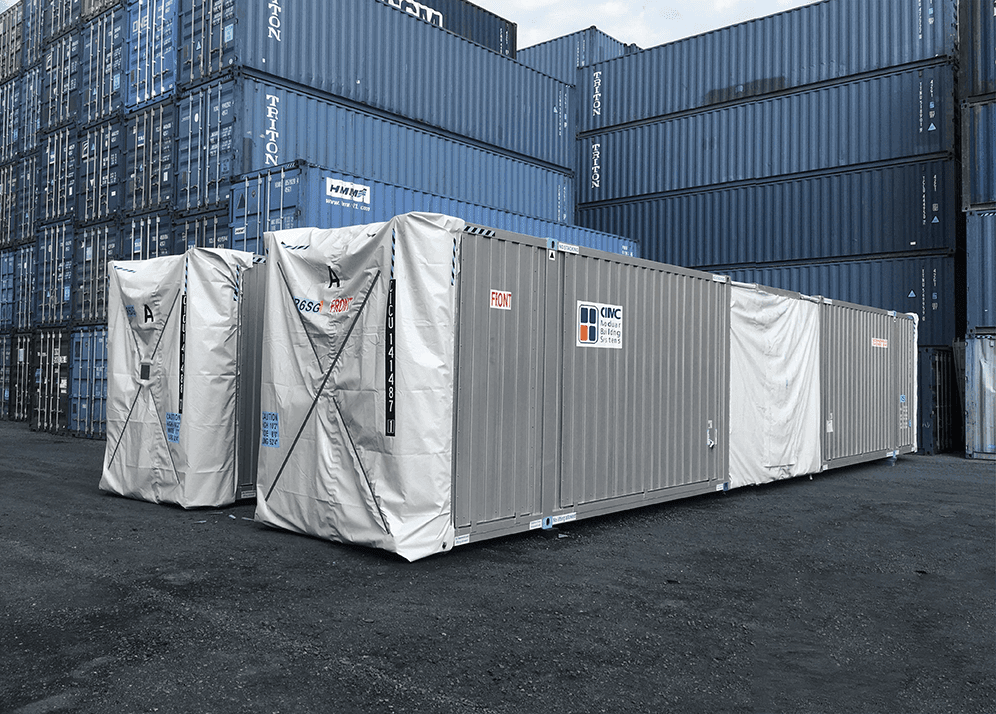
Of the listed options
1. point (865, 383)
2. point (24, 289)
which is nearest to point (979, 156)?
point (865, 383)

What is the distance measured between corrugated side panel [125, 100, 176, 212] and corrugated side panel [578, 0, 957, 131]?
11491 millimetres

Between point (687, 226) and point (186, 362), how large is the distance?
15155 mm

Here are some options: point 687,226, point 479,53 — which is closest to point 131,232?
point 479,53

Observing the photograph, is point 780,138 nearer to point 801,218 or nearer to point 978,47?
point 801,218

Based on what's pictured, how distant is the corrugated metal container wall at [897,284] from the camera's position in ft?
54.7

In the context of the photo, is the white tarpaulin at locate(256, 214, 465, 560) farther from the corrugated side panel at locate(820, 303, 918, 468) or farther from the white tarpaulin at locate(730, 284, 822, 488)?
the corrugated side panel at locate(820, 303, 918, 468)

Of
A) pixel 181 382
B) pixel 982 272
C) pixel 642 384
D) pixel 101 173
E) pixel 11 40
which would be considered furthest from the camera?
pixel 11 40

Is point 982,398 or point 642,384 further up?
point 642,384

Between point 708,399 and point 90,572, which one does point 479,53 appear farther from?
point 90,572

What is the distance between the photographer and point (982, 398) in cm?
1492

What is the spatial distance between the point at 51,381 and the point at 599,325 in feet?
50.3

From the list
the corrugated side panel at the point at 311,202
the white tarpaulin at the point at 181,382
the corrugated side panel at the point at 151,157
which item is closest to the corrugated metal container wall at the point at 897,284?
the corrugated side panel at the point at 311,202

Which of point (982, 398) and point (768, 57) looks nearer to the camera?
point (982, 398)

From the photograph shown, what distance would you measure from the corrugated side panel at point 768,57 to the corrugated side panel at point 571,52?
1512mm
